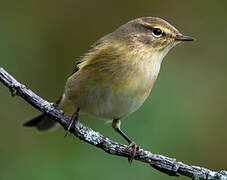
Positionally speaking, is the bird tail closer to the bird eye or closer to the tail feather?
the tail feather

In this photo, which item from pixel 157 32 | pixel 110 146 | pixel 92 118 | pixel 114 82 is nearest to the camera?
pixel 110 146

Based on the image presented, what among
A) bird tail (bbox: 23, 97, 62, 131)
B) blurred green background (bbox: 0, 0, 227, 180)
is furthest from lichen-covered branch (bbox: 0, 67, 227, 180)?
bird tail (bbox: 23, 97, 62, 131)

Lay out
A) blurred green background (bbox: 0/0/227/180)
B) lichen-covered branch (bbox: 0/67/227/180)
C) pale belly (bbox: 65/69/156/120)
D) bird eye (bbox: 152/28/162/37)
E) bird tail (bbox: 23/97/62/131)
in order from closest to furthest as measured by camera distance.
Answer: lichen-covered branch (bbox: 0/67/227/180) → pale belly (bbox: 65/69/156/120) → bird eye (bbox: 152/28/162/37) → blurred green background (bbox: 0/0/227/180) → bird tail (bbox: 23/97/62/131)

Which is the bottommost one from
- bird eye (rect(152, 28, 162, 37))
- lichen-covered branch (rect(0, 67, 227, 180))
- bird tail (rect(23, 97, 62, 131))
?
lichen-covered branch (rect(0, 67, 227, 180))

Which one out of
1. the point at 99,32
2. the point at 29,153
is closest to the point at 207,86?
the point at 99,32

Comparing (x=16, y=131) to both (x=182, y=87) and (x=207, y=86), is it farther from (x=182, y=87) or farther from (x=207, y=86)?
(x=207, y=86)

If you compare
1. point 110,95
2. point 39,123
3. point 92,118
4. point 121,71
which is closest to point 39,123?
point 39,123

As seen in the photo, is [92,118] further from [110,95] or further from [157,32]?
[157,32]
